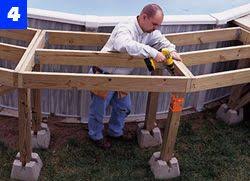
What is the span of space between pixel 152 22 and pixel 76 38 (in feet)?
3.08

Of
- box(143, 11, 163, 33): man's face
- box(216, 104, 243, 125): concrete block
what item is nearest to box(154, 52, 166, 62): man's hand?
box(143, 11, 163, 33): man's face

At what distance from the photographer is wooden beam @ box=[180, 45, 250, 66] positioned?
4.13 m

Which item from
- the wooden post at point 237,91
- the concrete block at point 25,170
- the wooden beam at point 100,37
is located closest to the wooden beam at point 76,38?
the wooden beam at point 100,37

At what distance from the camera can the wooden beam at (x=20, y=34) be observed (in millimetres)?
4363

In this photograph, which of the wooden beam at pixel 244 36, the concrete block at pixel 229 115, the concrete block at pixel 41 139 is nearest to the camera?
the concrete block at pixel 41 139

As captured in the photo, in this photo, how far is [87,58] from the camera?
3994 millimetres

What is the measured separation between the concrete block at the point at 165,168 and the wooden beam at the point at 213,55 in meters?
1.00

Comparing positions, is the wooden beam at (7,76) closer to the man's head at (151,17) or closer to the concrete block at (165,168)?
the man's head at (151,17)

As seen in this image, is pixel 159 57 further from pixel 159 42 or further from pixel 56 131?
pixel 56 131

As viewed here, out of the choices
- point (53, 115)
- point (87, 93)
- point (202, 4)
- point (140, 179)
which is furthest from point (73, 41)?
point (202, 4)

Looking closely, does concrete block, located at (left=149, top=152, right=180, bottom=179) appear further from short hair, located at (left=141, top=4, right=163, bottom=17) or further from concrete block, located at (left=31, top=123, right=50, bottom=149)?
short hair, located at (left=141, top=4, right=163, bottom=17)

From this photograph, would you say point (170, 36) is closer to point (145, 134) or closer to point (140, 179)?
point (145, 134)

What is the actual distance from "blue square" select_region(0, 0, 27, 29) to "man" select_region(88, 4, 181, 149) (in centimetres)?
86

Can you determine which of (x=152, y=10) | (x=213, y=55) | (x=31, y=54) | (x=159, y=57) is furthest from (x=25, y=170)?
(x=213, y=55)
